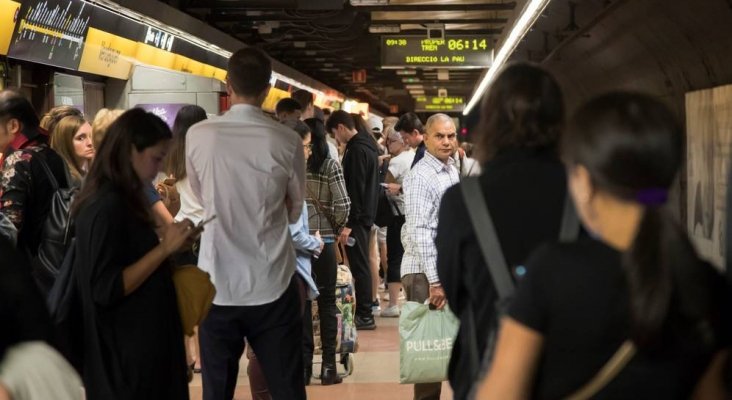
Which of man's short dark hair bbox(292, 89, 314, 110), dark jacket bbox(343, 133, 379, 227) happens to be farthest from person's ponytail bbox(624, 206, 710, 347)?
dark jacket bbox(343, 133, 379, 227)

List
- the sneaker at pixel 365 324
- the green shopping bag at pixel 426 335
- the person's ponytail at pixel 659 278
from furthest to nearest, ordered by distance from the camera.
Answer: the sneaker at pixel 365 324 < the green shopping bag at pixel 426 335 < the person's ponytail at pixel 659 278

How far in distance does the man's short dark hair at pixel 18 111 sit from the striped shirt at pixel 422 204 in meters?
1.90

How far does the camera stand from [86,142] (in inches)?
242

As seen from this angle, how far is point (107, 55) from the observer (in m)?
11.8

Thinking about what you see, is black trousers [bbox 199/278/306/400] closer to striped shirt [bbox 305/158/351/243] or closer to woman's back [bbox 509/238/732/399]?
woman's back [bbox 509/238/732/399]

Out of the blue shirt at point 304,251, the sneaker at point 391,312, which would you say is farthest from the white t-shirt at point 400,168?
the blue shirt at point 304,251

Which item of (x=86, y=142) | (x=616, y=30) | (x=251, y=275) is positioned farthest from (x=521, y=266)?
(x=616, y=30)

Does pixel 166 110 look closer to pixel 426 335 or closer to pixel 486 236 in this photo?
pixel 426 335

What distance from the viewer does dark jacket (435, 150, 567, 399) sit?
2.76 metres

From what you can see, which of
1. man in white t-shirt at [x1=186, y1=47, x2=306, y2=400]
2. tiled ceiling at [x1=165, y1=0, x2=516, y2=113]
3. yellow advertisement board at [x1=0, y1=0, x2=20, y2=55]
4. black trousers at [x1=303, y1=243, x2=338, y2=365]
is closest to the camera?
man in white t-shirt at [x1=186, y1=47, x2=306, y2=400]

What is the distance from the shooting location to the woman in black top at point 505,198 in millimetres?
2768

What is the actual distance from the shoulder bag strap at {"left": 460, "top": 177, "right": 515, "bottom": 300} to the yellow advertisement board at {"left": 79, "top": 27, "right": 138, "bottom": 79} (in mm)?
8816

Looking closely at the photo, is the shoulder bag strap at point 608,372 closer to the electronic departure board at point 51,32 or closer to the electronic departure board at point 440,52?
the electronic departure board at point 51,32

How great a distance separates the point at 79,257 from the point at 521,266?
5.43 feet
